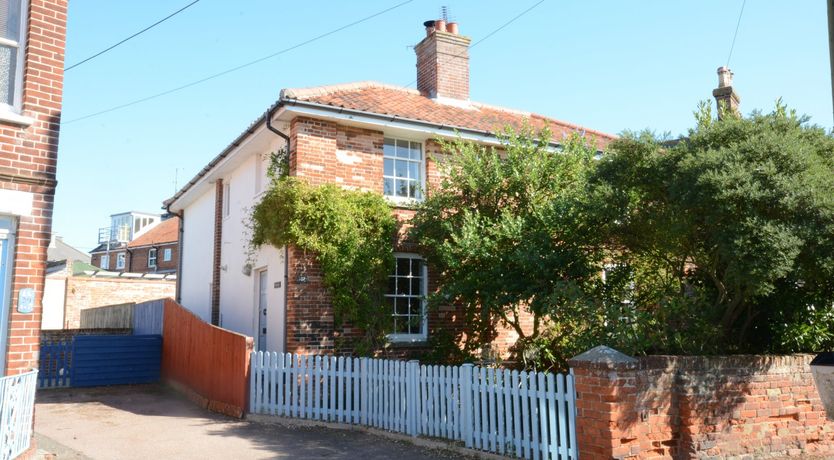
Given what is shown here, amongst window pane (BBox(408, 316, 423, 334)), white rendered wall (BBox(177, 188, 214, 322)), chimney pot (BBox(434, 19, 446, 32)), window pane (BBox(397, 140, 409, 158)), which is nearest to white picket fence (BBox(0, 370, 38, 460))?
window pane (BBox(408, 316, 423, 334))

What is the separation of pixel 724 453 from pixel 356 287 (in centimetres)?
687

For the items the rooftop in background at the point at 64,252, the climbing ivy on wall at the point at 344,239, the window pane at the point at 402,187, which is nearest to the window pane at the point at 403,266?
the climbing ivy on wall at the point at 344,239

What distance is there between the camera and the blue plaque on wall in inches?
277

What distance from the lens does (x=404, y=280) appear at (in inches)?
536

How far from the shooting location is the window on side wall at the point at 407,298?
13.2m

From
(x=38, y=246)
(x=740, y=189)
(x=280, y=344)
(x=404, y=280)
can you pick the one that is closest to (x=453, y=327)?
(x=404, y=280)

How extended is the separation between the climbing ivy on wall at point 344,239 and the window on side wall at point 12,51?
17.2 feet

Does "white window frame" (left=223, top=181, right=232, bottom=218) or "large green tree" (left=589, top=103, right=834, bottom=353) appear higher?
"white window frame" (left=223, top=181, right=232, bottom=218)

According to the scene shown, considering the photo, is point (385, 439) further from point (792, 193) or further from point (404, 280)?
point (792, 193)

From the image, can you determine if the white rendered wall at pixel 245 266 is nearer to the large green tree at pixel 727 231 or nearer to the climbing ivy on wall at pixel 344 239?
the climbing ivy on wall at pixel 344 239

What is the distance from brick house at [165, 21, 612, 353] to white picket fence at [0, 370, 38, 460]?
5590 mm

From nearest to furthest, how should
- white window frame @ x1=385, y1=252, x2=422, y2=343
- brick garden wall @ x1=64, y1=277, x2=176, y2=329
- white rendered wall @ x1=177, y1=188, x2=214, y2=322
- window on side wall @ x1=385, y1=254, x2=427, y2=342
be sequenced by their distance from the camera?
white window frame @ x1=385, y1=252, x2=422, y2=343 < window on side wall @ x1=385, y1=254, x2=427, y2=342 < white rendered wall @ x1=177, y1=188, x2=214, y2=322 < brick garden wall @ x1=64, y1=277, x2=176, y2=329

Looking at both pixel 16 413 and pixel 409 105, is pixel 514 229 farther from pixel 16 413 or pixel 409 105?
pixel 16 413

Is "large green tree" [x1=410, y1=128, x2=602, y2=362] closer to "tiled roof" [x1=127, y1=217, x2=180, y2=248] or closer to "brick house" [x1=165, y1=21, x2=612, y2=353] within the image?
"brick house" [x1=165, y1=21, x2=612, y2=353]
